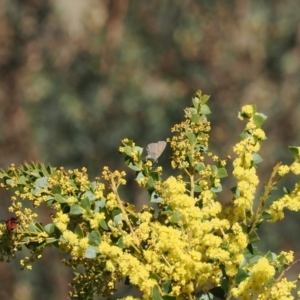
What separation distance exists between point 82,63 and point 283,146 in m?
0.73

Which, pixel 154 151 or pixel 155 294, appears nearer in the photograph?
pixel 155 294

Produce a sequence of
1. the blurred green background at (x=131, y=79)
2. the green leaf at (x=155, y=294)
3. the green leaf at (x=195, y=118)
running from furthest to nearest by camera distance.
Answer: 1. the blurred green background at (x=131, y=79)
2. the green leaf at (x=195, y=118)
3. the green leaf at (x=155, y=294)

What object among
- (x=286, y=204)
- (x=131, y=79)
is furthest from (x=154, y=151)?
(x=131, y=79)

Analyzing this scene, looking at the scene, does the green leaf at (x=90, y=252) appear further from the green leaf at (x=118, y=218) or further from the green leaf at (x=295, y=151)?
the green leaf at (x=295, y=151)

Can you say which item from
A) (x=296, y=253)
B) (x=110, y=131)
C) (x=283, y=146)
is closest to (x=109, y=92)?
(x=110, y=131)

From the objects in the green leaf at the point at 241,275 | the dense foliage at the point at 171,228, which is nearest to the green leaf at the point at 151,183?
the dense foliage at the point at 171,228

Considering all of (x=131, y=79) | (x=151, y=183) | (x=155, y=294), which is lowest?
(x=155, y=294)

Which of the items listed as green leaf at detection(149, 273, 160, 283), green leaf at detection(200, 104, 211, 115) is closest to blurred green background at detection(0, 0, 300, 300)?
green leaf at detection(200, 104, 211, 115)

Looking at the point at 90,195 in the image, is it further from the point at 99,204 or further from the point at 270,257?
the point at 270,257

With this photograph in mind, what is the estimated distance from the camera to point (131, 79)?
2.15 meters

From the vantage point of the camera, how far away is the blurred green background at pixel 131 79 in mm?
2078

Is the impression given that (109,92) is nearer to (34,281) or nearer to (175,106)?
(175,106)

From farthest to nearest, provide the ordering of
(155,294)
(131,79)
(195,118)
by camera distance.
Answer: (131,79)
(195,118)
(155,294)

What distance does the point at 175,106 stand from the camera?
2082mm
